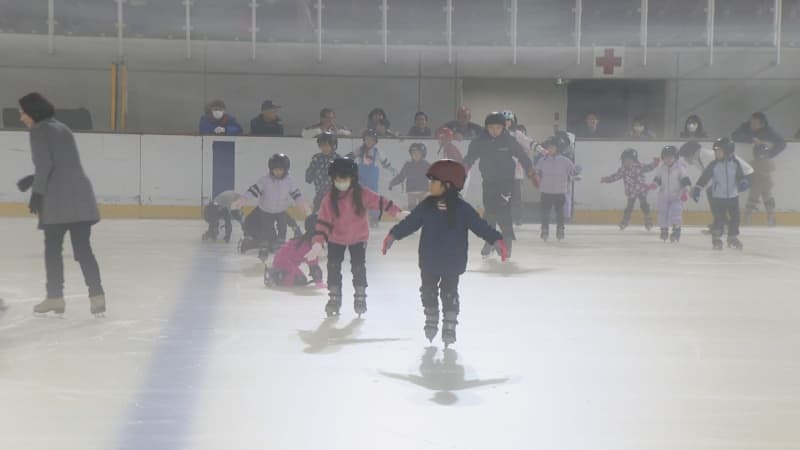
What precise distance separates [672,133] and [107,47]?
30.1 feet

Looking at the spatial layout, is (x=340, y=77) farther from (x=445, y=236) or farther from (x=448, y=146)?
(x=445, y=236)

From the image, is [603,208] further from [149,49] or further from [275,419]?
[275,419]

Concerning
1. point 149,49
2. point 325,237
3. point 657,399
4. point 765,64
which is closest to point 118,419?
point 657,399

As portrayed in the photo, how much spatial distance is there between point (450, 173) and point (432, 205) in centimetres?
19

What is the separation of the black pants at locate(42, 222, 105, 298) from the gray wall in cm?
1226

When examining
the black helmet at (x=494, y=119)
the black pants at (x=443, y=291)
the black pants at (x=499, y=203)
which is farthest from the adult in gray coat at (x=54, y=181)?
the black pants at (x=499, y=203)

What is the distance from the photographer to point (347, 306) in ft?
25.7

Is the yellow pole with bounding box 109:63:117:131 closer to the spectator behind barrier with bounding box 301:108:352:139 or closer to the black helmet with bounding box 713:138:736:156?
the spectator behind barrier with bounding box 301:108:352:139

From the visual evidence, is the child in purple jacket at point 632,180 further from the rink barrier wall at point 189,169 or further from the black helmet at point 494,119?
the black helmet at point 494,119

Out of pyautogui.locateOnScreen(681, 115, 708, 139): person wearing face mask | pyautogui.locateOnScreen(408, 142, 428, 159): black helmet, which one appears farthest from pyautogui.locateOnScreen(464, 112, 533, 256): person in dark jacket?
pyautogui.locateOnScreen(681, 115, 708, 139): person wearing face mask

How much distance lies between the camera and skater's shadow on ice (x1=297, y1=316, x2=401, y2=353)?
6.13m

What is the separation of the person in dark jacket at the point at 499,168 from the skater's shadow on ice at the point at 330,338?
4689 mm

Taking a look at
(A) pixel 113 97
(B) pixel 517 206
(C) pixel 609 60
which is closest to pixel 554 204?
(B) pixel 517 206

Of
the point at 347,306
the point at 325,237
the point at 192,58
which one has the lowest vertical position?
the point at 347,306
